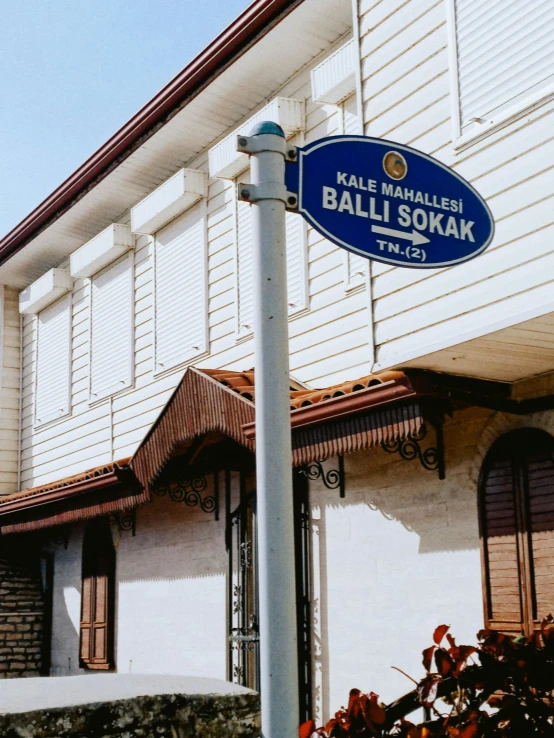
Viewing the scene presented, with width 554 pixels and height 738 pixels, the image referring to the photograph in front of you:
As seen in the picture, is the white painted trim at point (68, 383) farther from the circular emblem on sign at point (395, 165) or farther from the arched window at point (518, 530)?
the circular emblem on sign at point (395, 165)

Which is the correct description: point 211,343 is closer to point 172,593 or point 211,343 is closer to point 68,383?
point 172,593

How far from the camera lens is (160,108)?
1131 centimetres

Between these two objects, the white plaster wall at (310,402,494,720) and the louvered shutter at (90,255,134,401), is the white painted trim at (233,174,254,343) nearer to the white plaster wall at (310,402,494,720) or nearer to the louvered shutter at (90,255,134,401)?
the white plaster wall at (310,402,494,720)

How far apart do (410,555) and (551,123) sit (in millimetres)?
3583

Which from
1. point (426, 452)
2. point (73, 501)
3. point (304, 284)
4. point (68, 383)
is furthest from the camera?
point (68, 383)

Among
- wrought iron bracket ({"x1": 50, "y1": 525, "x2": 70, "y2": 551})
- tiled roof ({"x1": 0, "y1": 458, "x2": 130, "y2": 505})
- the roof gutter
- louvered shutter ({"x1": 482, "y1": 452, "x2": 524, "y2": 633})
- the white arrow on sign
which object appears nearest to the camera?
the white arrow on sign

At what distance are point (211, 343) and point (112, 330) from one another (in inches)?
107

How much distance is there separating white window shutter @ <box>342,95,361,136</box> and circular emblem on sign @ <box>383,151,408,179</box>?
619 centimetres

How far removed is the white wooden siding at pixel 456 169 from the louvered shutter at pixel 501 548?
36.3 inches

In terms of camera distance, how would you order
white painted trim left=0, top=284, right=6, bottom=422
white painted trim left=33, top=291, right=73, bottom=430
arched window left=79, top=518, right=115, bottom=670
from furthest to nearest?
white painted trim left=0, top=284, right=6, bottom=422 → white painted trim left=33, top=291, right=73, bottom=430 → arched window left=79, top=518, right=115, bottom=670

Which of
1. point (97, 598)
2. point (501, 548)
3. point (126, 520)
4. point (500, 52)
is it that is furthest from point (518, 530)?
point (97, 598)

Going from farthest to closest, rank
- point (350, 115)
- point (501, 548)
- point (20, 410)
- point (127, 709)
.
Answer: point (20, 410)
point (350, 115)
point (501, 548)
point (127, 709)

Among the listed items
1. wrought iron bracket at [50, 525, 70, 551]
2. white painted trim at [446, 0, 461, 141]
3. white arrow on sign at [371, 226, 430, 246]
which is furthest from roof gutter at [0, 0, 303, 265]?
white arrow on sign at [371, 226, 430, 246]

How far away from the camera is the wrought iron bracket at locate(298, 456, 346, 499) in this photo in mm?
8734
